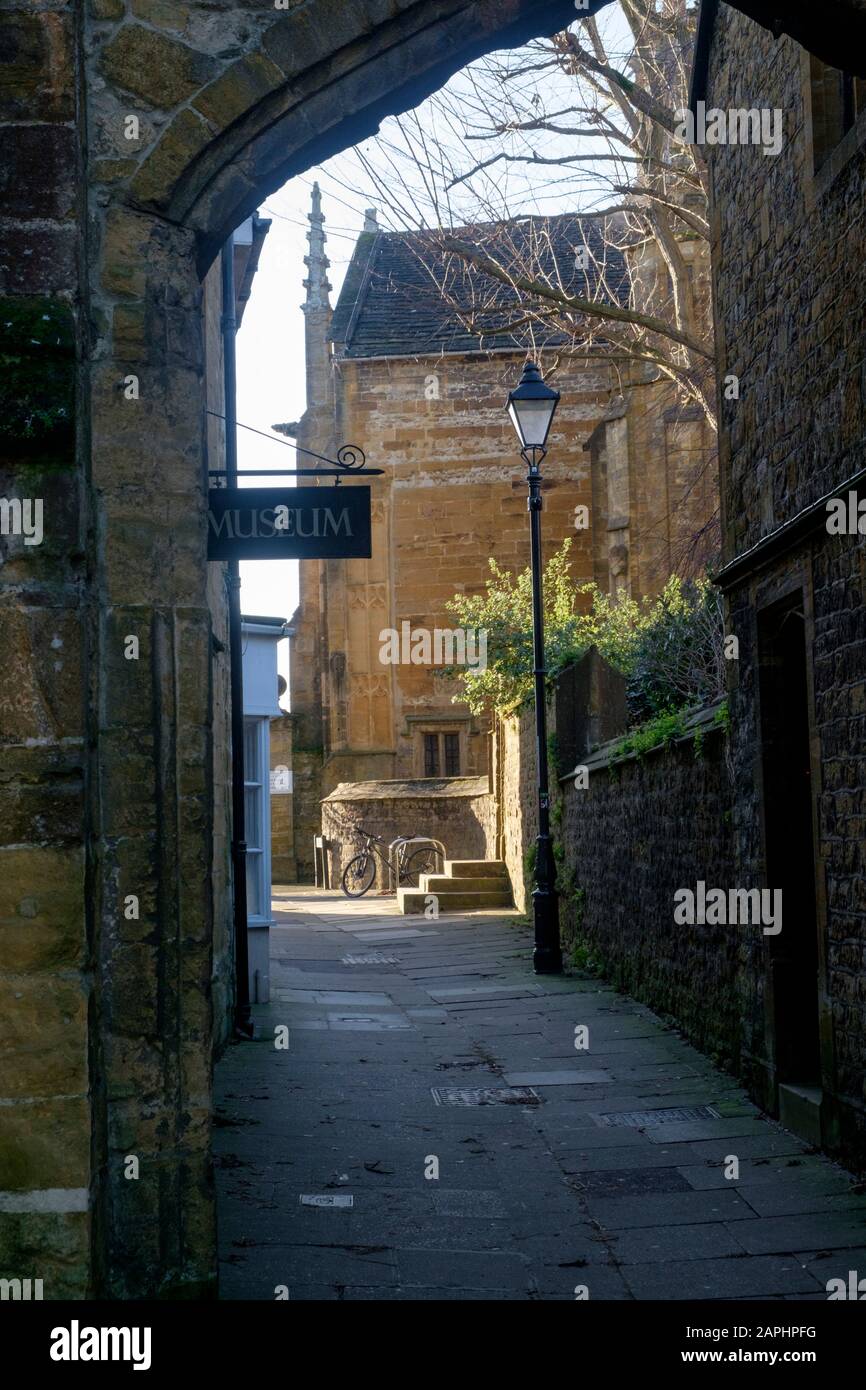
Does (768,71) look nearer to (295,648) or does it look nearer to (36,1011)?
(36,1011)

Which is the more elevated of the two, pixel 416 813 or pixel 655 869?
pixel 416 813

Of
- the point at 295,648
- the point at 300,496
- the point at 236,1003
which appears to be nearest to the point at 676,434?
the point at 295,648

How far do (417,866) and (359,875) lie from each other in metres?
1.85

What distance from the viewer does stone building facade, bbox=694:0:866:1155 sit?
6.45 metres

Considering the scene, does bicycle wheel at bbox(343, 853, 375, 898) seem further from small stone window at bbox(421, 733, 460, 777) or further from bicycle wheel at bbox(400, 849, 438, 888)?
small stone window at bbox(421, 733, 460, 777)

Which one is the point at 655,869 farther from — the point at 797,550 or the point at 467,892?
the point at 467,892

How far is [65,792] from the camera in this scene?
14.1 ft

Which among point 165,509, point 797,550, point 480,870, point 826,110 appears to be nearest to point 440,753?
point 480,870

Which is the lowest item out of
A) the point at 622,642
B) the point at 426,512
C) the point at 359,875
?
the point at 359,875

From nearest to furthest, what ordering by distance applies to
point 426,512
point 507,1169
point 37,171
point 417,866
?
1. point 37,171
2. point 507,1169
3. point 417,866
4. point 426,512

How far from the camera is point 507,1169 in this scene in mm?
6645

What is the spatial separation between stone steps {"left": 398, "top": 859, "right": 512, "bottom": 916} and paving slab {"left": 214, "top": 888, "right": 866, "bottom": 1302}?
8.17 meters

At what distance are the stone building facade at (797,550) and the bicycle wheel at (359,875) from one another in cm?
1765

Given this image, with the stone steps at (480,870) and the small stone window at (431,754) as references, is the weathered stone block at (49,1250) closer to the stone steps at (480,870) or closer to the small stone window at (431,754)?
the stone steps at (480,870)
